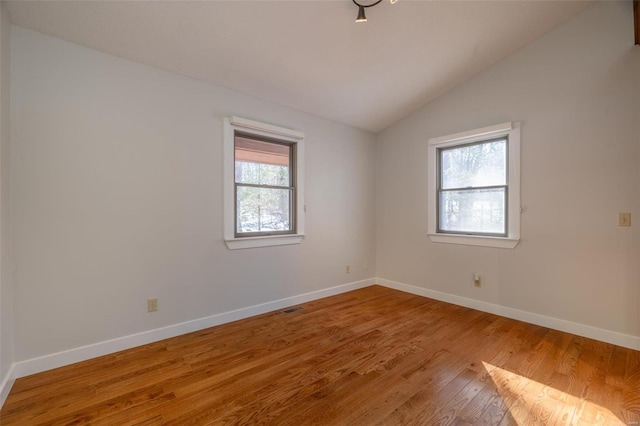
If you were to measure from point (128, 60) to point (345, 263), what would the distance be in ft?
11.3

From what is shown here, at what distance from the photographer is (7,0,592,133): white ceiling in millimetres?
2160

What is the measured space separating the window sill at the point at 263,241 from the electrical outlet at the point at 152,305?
2.76 feet

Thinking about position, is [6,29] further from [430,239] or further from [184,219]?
[430,239]

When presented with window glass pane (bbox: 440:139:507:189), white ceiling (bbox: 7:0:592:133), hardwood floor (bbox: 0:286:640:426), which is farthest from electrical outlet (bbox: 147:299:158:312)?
window glass pane (bbox: 440:139:507:189)

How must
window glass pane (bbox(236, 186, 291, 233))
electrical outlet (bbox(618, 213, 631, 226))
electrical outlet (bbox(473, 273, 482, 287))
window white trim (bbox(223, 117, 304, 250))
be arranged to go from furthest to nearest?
electrical outlet (bbox(473, 273, 482, 287)) < window glass pane (bbox(236, 186, 291, 233)) < window white trim (bbox(223, 117, 304, 250)) < electrical outlet (bbox(618, 213, 631, 226))

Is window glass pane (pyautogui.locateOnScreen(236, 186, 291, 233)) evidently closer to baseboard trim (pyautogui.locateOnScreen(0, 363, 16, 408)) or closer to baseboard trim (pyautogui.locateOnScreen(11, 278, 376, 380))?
baseboard trim (pyautogui.locateOnScreen(11, 278, 376, 380))

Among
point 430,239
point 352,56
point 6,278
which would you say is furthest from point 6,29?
point 430,239

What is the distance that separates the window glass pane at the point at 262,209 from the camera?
3285 millimetres

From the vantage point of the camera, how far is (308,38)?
2609 millimetres

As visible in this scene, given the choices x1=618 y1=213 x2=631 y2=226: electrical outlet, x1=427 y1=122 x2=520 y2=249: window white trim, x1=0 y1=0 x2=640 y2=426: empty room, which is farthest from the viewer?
x1=427 y1=122 x2=520 y2=249: window white trim

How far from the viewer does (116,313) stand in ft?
8.11

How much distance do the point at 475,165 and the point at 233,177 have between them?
9.63 ft

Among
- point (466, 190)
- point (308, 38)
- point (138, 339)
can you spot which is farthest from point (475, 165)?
point (138, 339)

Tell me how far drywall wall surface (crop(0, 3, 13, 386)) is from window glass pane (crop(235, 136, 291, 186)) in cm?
175
